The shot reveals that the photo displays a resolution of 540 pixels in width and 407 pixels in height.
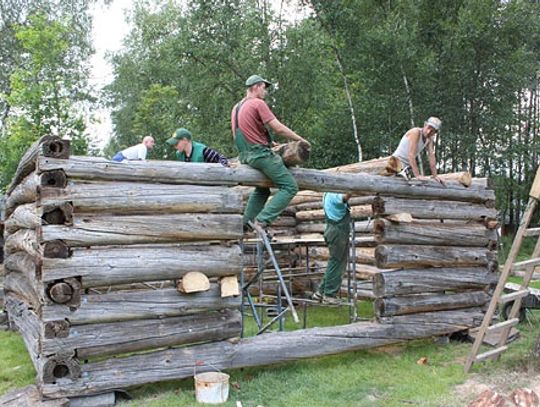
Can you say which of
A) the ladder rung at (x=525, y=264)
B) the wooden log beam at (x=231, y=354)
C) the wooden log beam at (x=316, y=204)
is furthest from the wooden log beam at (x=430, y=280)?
the wooden log beam at (x=316, y=204)

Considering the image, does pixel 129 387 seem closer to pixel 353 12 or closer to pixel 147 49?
pixel 353 12

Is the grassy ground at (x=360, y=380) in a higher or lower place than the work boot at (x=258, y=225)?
lower

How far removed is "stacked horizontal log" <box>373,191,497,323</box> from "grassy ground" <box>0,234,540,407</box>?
0.73 m

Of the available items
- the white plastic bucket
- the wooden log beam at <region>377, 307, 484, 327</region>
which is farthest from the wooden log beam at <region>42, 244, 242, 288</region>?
the wooden log beam at <region>377, 307, 484, 327</region>

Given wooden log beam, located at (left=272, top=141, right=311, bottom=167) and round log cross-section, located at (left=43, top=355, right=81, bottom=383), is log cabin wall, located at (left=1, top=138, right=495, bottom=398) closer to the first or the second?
round log cross-section, located at (left=43, top=355, right=81, bottom=383)

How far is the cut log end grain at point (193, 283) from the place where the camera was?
5.79 metres

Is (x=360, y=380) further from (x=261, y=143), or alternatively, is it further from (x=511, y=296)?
(x=261, y=143)

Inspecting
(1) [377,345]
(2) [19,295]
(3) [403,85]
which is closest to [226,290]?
(1) [377,345]

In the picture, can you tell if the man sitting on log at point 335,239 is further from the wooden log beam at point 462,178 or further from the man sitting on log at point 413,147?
the wooden log beam at point 462,178

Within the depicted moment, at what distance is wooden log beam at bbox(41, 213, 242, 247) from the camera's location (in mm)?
5301

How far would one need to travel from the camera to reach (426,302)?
26.6ft

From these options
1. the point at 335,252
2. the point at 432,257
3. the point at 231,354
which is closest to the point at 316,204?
the point at 335,252

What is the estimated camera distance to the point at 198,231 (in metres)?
5.96

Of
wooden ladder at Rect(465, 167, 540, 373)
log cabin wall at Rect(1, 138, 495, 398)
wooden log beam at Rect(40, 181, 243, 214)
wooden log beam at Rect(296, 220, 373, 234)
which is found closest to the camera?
log cabin wall at Rect(1, 138, 495, 398)
